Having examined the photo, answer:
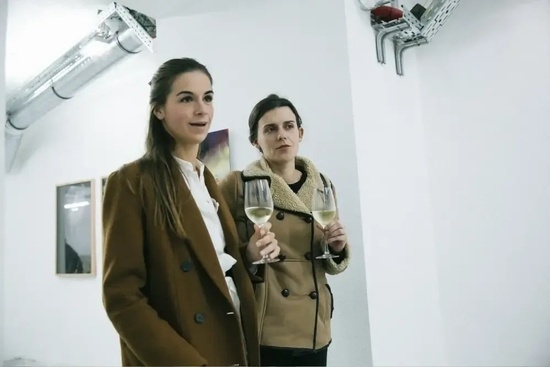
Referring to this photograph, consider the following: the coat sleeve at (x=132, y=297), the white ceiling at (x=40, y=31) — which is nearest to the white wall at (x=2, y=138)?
the white ceiling at (x=40, y=31)

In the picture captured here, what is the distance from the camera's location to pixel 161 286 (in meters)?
0.62

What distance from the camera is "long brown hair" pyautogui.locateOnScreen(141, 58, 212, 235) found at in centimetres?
64

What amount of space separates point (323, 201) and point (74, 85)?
48cm

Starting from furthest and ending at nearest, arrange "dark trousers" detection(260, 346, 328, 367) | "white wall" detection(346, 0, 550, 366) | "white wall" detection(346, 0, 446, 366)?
"white wall" detection(346, 0, 550, 366) → "white wall" detection(346, 0, 446, 366) → "dark trousers" detection(260, 346, 328, 367)

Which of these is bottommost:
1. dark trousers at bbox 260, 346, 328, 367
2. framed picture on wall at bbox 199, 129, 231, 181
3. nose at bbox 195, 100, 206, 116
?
dark trousers at bbox 260, 346, 328, 367

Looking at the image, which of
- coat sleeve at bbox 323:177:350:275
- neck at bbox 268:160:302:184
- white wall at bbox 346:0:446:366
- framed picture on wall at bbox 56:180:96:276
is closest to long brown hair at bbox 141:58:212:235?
framed picture on wall at bbox 56:180:96:276

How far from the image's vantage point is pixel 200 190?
0.74 meters

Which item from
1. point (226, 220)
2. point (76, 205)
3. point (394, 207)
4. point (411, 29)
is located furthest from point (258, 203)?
point (411, 29)

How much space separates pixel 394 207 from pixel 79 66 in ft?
3.04

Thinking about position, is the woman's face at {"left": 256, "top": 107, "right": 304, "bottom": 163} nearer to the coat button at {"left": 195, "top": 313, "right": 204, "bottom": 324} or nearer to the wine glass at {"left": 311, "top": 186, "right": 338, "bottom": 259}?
the wine glass at {"left": 311, "top": 186, "right": 338, "bottom": 259}

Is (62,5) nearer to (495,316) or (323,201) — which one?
(323,201)

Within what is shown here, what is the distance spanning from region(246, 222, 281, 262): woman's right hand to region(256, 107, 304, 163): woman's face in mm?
210

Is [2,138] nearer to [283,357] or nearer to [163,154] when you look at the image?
[163,154]

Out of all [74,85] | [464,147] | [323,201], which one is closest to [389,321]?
[323,201]
